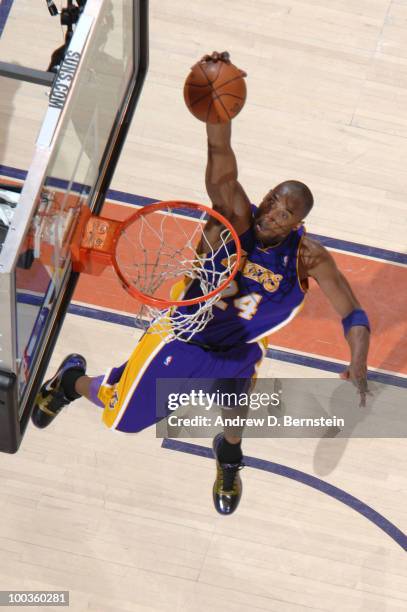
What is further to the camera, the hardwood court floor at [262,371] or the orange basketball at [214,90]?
the hardwood court floor at [262,371]

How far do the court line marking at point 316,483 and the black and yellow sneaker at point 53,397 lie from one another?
2.16 feet

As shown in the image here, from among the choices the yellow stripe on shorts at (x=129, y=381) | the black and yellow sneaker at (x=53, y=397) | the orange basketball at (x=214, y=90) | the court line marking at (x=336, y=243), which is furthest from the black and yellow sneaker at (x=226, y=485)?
the orange basketball at (x=214, y=90)

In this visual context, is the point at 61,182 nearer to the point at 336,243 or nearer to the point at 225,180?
the point at 225,180

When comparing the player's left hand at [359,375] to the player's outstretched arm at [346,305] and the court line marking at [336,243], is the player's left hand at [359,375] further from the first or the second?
the court line marking at [336,243]

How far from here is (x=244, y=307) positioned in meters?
4.85

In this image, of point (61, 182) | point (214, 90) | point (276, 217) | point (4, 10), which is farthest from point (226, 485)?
point (4, 10)

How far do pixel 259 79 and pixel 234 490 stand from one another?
2852mm

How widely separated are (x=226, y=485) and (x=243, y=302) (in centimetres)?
119

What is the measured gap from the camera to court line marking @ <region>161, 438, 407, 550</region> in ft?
18.0

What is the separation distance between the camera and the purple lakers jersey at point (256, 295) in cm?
471

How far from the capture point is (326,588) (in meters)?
5.34

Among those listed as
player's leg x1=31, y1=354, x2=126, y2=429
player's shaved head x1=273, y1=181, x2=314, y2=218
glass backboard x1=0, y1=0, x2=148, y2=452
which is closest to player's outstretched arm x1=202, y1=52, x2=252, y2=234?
player's shaved head x1=273, y1=181, x2=314, y2=218

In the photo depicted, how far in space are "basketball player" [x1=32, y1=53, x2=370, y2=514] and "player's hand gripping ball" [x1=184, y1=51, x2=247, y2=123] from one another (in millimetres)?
125

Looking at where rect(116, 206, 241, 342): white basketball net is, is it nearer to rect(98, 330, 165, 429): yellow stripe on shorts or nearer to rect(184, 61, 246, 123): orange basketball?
rect(98, 330, 165, 429): yellow stripe on shorts
